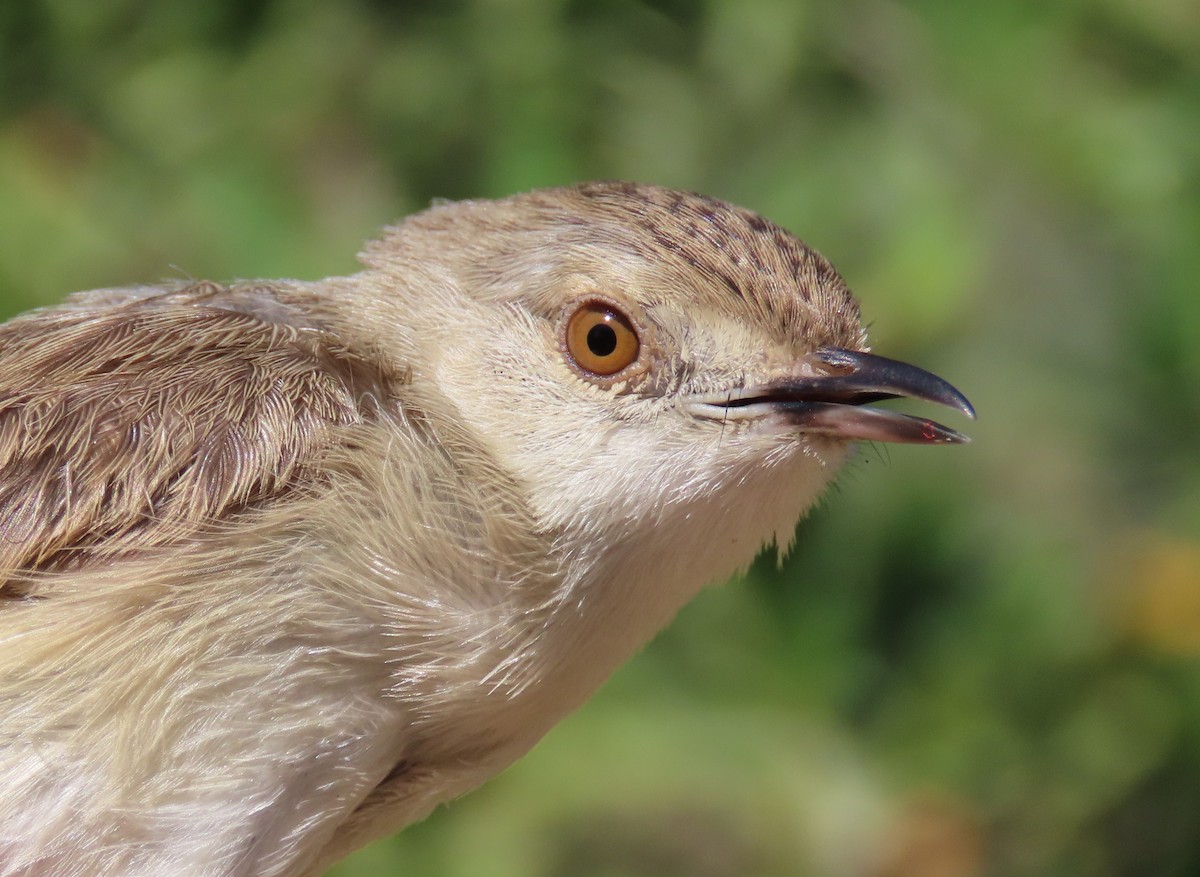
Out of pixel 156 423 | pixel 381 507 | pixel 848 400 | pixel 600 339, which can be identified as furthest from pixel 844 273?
pixel 156 423

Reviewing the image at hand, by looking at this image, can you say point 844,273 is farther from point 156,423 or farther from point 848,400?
point 156,423

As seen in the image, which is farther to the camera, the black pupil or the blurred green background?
the blurred green background

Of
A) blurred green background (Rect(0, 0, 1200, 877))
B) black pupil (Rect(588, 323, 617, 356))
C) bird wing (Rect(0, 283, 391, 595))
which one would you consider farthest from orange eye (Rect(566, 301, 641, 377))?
blurred green background (Rect(0, 0, 1200, 877))

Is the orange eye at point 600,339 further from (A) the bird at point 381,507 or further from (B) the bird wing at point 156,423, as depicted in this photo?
(B) the bird wing at point 156,423

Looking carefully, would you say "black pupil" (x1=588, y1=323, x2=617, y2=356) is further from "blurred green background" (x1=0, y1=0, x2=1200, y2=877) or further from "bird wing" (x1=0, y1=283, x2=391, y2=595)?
"blurred green background" (x1=0, y1=0, x2=1200, y2=877)

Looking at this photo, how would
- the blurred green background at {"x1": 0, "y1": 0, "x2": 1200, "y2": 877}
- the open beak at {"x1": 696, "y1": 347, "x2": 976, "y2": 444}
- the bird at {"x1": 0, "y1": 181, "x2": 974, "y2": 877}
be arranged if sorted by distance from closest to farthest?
the bird at {"x1": 0, "y1": 181, "x2": 974, "y2": 877}, the open beak at {"x1": 696, "y1": 347, "x2": 976, "y2": 444}, the blurred green background at {"x1": 0, "y1": 0, "x2": 1200, "y2": 877}
